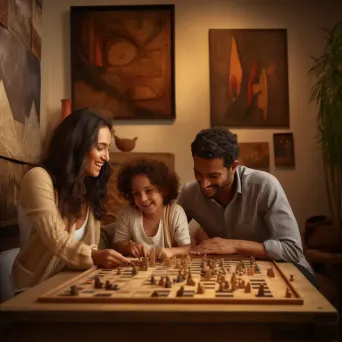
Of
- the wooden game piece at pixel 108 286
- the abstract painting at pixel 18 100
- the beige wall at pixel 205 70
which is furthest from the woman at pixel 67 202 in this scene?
the beige wall at pixel 205 70

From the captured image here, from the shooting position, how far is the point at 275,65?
555cm

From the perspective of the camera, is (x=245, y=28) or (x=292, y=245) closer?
(x=292, y=245)

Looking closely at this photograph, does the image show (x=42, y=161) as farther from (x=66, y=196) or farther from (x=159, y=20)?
(x=159, y=20)

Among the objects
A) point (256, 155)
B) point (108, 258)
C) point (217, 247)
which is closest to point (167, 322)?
point (108, 258)

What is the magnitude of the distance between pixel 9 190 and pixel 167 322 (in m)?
2.65

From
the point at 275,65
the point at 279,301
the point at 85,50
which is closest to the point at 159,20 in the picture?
the point at 85,50

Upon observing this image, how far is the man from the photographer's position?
3.05 m

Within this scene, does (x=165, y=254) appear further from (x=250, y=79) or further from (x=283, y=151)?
(x=250, y=79)

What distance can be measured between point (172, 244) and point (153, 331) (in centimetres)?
157

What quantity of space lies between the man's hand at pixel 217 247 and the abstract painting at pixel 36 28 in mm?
2704

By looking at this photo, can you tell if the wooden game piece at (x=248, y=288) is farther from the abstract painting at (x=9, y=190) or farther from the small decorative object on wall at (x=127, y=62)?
the small decorative object on wall at (x=127, y=62)

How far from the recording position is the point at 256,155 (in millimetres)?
5484

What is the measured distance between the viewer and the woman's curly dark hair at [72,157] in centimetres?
292

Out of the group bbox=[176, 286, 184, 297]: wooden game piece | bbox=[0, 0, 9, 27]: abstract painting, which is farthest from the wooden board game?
bbox=[0, 0, 9, 27]: abstract painting
